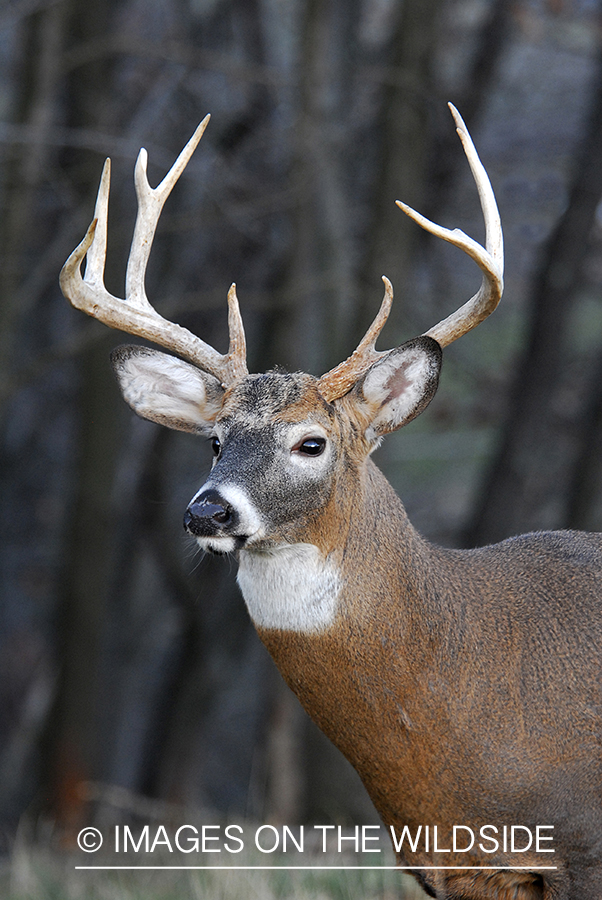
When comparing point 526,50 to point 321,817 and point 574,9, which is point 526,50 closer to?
point 574,9

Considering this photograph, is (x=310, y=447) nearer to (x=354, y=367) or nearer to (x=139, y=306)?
(x=354, y=367)

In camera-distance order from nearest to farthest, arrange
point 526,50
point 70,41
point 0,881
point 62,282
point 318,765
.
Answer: point 62,282, point 0,881, point 70,41, point 318,765, point 526,50

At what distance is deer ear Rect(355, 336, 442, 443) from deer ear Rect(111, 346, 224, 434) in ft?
1.92

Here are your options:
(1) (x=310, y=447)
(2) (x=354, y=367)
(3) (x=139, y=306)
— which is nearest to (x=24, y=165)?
(3) (x=139, y=306)

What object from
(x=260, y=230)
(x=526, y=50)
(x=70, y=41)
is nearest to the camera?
(x=70, y=41)

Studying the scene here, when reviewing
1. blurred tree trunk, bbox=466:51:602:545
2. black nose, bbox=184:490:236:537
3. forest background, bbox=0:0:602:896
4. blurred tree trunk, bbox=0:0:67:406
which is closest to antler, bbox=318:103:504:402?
black nose, bbox=184:490:236:537

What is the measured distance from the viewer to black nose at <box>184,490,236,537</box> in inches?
144

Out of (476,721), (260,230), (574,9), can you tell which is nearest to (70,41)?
(260,230)

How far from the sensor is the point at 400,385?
422 centimetres

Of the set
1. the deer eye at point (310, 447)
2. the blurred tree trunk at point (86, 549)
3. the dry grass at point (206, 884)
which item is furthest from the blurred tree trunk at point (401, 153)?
the deer eye at point (310, 447)

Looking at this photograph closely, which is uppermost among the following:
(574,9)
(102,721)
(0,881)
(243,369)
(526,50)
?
(526,50)

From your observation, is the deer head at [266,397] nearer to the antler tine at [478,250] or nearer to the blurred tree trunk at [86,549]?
the antler tine at [478,250]

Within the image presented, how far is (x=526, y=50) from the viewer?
46.1 feet

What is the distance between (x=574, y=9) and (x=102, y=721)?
8045mm
